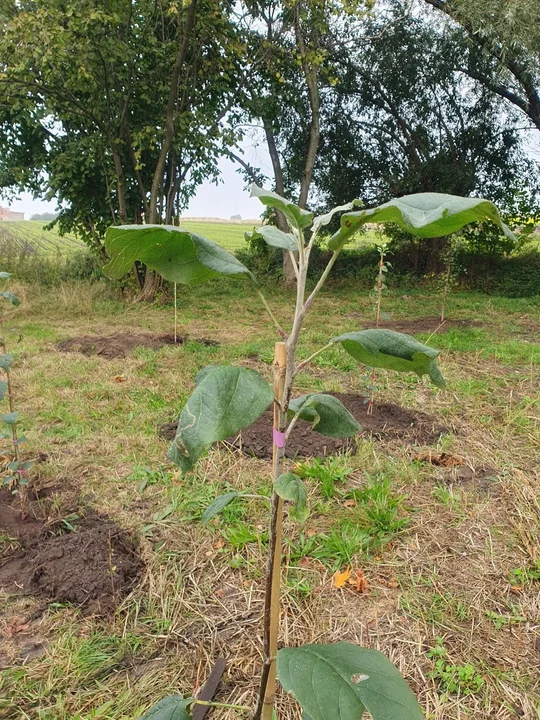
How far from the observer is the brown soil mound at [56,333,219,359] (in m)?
5.19

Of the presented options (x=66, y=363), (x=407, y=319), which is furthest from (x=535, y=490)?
(x=407, y=319)

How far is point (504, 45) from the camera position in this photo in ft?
25.4

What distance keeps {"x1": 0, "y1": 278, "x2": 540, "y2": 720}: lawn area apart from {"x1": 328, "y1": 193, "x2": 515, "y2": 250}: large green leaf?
1.35 m

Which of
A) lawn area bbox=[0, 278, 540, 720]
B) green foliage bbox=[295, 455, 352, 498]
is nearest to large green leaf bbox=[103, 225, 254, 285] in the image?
lawn area bbox=[0, 278, 540, 720]

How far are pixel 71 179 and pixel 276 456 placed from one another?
8.81 metres

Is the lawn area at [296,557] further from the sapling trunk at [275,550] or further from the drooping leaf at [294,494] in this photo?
the drooping leaf at [294,494]

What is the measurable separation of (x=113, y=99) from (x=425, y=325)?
5822 millimetres

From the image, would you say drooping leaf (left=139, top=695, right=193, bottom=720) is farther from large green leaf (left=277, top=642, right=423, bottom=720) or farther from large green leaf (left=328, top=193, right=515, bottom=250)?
large green leaf (left=328, top=193, right=515, bottom=250)

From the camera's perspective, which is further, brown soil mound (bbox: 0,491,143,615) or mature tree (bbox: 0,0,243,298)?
mature tree (bbox: 0,0,243,298)

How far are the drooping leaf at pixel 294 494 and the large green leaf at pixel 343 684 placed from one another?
0.68 feet

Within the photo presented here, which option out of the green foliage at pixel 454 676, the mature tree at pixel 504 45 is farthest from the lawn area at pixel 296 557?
the mature tree at pixel 504 45

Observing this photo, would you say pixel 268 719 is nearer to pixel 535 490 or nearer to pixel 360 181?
pixel 535 490

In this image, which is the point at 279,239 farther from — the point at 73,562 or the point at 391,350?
the point at 73,562

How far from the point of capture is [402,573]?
1873 millimetres
